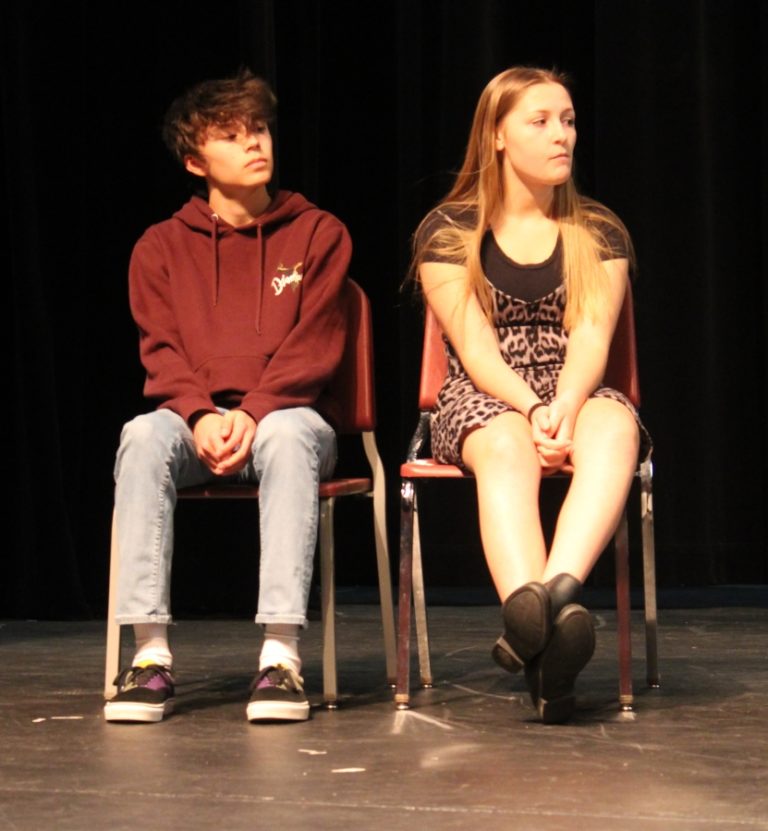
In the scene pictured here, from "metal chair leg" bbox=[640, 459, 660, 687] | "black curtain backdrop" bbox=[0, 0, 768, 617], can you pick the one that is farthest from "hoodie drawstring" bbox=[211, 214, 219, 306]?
"black curtain backdrop" bbox=[0, 0, 768, 617]

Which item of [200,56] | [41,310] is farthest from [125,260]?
[200,56]

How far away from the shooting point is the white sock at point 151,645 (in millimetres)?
2424

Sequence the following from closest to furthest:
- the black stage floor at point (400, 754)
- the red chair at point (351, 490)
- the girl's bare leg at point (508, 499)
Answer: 1. the black stage floor at point (400, 754)
2. the girl's bare leg at point (508, 499)
3. the red chair at point (351, 490)

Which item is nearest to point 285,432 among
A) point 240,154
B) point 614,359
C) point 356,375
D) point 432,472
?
point 432,472

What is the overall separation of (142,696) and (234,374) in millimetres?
592

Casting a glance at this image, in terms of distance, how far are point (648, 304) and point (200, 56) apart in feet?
4.23

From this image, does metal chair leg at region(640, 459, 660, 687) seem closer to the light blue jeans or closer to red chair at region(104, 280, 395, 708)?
red chair at region(104, 280, 395, 708)

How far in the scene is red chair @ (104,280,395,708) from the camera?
2.53 metres

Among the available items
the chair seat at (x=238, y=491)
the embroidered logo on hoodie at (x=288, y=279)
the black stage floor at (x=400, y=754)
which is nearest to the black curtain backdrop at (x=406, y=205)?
the black stage floor at (x=400, y=754)

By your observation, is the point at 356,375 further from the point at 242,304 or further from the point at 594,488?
the point at 594,488

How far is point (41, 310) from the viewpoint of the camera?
3.82 metres

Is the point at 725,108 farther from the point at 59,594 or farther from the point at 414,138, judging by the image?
the point at 59,594

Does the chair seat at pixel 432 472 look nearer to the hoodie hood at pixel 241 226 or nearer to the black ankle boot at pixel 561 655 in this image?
the black ankle boot at pixel 561 655

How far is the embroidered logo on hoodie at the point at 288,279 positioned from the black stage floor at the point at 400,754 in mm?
698
